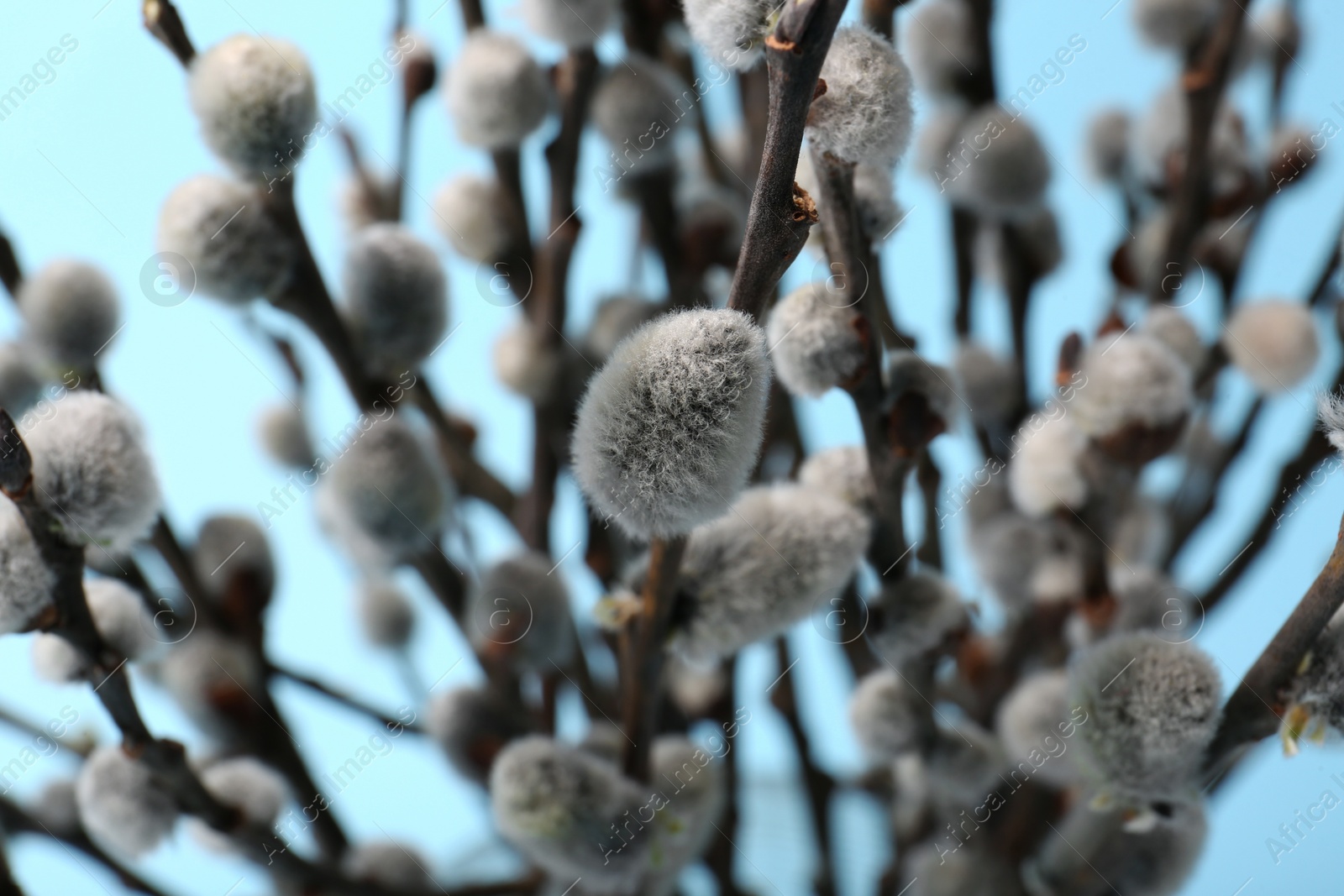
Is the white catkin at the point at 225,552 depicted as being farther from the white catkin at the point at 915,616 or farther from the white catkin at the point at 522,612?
the white catkin at the point at 915,616

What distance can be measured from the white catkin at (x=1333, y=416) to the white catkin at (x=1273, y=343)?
175 mm

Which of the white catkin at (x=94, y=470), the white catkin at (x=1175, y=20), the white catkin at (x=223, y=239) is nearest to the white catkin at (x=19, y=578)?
the white catkin at (x=94, y=470)

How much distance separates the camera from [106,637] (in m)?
0.41

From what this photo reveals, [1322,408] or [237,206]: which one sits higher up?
[237,206]

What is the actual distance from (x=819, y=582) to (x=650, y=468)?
0.39 ft

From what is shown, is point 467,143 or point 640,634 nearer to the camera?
point 640,634

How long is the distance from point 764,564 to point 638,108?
0.79 ft

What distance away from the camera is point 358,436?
1.59ft

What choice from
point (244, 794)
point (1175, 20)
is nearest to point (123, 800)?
point (244, 794)

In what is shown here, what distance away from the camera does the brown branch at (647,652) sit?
377 millimetres

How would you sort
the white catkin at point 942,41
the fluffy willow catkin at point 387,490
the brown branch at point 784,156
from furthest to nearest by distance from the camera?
the white catkin at point 942,41
the fluffy willow catkin at point 387,490
the brown branch at point 784,156

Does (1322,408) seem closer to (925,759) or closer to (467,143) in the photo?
(925,759)

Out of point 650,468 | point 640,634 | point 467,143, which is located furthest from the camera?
point 467,143

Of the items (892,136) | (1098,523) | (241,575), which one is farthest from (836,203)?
(241,575)
